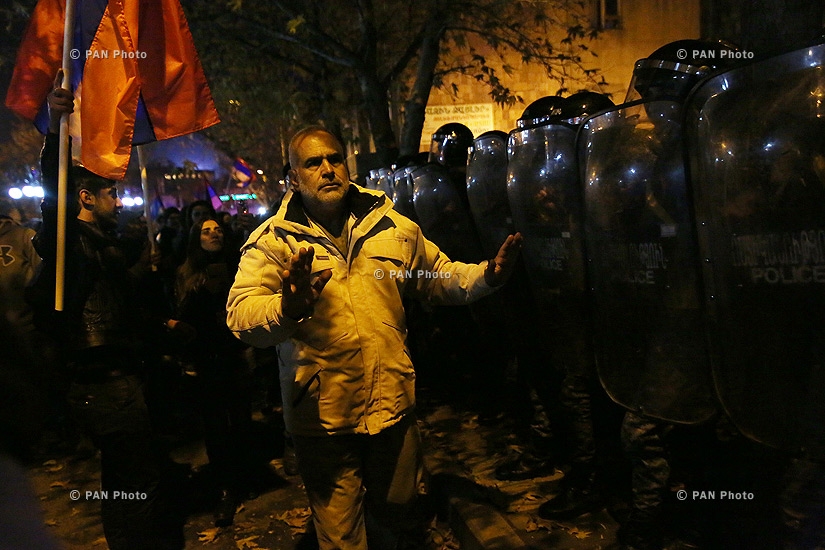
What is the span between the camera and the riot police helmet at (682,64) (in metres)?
2.78

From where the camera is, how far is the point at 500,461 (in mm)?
4844

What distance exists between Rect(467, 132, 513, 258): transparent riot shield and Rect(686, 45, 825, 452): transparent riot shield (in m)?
1.79

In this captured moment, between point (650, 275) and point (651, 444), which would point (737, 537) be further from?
point (650, 275)

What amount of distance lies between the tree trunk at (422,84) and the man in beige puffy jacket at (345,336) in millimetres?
6506

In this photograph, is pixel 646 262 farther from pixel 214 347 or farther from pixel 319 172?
pixel 214 347

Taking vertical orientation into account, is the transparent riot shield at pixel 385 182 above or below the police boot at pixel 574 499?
above

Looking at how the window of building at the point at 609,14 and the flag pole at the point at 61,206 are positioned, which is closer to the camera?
the flag pole at the point at 61,206

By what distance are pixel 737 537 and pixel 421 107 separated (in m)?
7.83

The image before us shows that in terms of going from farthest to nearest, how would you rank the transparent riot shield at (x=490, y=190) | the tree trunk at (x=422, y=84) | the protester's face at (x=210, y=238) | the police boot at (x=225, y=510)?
the tree trunk at (x=422, y=84), the protester's face at (x=210, y=238), the police boot at (x=225, y=510), the transparent riot shield at (x=490, y=190)

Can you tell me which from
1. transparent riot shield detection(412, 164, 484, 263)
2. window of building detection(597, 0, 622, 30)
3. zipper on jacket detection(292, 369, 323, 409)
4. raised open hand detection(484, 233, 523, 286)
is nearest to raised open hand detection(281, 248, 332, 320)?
zipper on jacket detection(292, 369, 323, 409)
